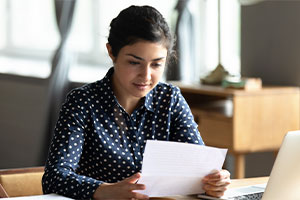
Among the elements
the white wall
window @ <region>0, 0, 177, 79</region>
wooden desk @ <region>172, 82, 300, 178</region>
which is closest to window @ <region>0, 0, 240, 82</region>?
window @ <region>0, 0, 177, 79</region>

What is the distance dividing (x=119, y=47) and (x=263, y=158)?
2.74 meters

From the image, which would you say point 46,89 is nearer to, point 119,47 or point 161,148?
point 119,47

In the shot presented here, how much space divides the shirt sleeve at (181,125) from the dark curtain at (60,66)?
8.43ft

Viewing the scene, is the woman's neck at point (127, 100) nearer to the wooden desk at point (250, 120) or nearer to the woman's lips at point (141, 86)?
the woman's lips at point (141, 86)

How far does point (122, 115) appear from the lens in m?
2.31

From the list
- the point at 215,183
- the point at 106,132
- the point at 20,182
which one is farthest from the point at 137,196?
the point at 20,182

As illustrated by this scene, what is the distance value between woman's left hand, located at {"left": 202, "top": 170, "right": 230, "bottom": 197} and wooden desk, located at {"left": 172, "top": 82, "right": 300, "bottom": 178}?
2.09 m

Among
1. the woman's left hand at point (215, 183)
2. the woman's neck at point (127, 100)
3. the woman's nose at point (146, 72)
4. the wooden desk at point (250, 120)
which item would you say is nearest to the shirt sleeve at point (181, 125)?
the woman's neck at point (127, 100)

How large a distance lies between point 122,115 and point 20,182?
0.47m

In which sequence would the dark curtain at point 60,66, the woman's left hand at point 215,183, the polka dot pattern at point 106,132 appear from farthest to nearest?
the dark curtain at point 60,66 → the polka dot pattern at point 106,132 → the woman's left hand at point 215,183

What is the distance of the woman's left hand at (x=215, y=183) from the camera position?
1.96 metres

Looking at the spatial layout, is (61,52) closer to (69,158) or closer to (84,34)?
(84,34)

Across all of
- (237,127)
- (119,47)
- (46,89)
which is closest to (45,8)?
(46,89)

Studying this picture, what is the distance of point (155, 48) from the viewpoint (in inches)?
86.0
